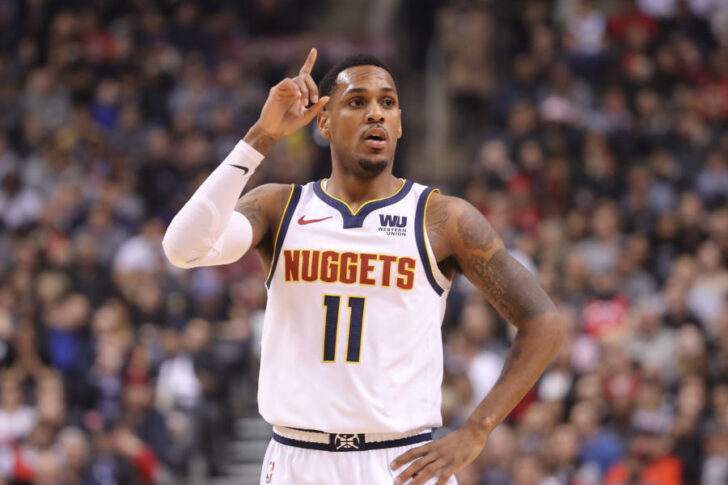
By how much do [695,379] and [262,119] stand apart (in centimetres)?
754

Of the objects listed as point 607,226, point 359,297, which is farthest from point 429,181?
point 359,297

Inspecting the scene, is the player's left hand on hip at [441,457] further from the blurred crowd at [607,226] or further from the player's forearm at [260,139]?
the blurred crowd at [607,226]

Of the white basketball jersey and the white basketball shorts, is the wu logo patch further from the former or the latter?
the white basketball shorts

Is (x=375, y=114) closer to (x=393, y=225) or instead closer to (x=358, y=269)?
(x=393, y=225)

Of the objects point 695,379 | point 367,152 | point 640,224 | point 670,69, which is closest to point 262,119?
point 367,152

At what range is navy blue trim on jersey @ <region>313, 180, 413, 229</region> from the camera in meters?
4.93

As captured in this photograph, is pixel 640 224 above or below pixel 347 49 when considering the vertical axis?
below

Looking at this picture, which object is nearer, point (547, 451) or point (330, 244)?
point (330, 244)

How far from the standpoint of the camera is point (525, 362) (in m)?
4.71

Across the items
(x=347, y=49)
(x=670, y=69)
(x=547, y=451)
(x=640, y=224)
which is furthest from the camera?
(x=347, y=49)

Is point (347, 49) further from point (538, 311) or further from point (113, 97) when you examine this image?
point (538, 311)

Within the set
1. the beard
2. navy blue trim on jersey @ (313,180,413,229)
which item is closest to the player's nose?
the beard

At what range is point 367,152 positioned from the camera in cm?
498

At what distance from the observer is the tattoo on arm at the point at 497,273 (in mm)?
4770
